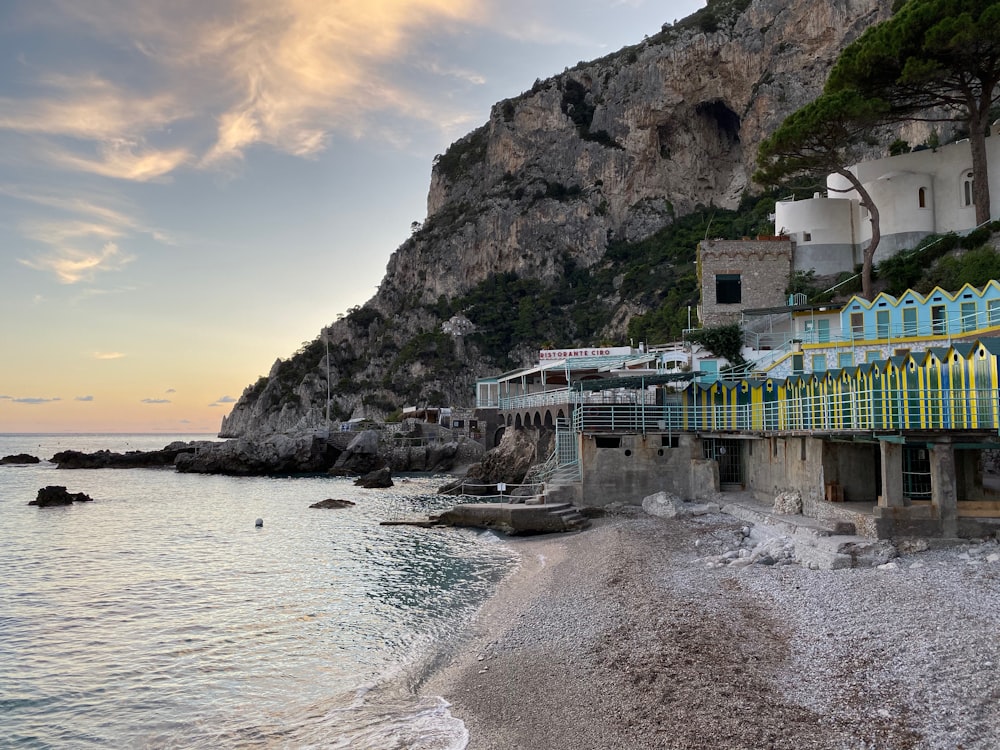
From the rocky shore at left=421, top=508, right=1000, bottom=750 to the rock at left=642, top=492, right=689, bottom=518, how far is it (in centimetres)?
855

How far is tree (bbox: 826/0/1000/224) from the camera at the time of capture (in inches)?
1273

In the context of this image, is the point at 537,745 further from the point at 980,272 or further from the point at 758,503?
the point at 980,272

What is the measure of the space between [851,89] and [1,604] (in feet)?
136

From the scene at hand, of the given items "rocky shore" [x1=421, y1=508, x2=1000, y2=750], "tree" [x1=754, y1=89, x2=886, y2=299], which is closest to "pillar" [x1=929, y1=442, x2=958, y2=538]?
"rocky shore" [x1=421, y1=508, x2=1000, y2=750]

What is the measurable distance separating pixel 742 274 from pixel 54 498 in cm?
4496

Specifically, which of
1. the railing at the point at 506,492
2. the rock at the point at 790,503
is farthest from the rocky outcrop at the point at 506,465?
the rock at the point at 790,503

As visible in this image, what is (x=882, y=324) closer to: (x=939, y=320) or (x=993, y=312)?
(x=939, y=320)

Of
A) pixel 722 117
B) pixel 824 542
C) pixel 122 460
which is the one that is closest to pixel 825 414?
pixel 824 542

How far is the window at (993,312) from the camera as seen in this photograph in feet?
78.6

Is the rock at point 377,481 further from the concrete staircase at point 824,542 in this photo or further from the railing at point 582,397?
the concrete staircase at point 824,542

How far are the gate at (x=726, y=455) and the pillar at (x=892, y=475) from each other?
12.1 metres

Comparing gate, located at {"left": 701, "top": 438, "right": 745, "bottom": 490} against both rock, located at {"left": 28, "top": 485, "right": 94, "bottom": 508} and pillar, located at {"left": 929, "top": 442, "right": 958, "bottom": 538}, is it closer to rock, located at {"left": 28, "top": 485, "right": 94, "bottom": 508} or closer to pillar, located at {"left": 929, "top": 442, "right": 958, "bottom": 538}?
pillar, located at {"left": 929, "top": 442, "right": 958, "bottom": 538}

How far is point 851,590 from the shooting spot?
13.3 m

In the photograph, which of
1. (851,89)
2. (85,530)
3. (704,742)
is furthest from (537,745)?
(851,89)
